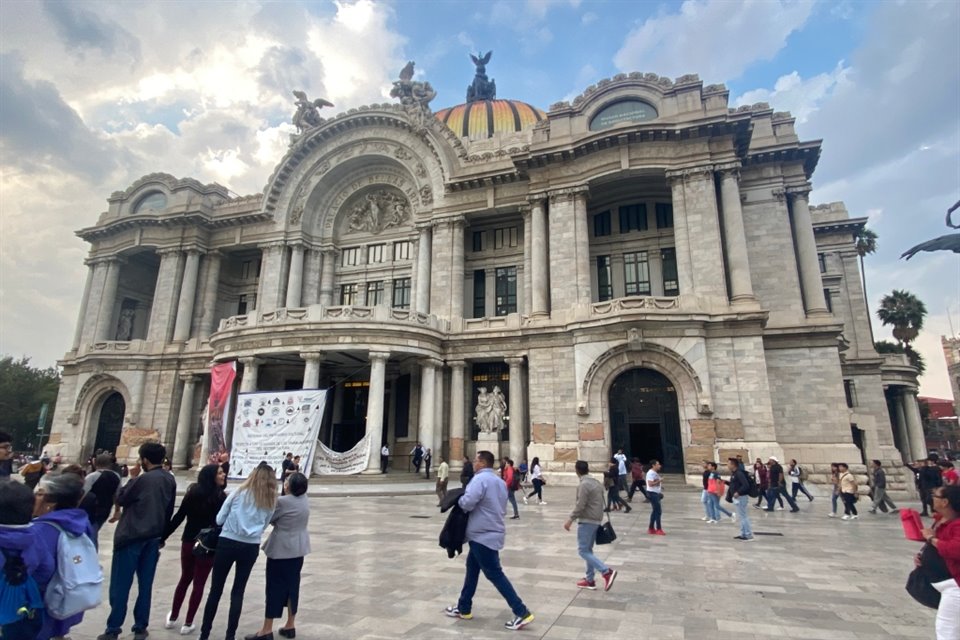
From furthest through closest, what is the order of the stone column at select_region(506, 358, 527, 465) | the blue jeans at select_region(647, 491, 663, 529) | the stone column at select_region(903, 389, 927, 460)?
1. the stone column at select_region(903, 389, 927, 460)
2. the stone column at select_region(506, 358, 527, 465)
3. the blue jeans at select_region(647, 491, 663, 529)

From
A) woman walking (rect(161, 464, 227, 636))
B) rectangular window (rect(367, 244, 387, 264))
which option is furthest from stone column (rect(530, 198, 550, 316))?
woman walking (rect(161, 464, 227, 636))

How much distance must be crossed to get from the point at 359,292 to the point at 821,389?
2778 cm

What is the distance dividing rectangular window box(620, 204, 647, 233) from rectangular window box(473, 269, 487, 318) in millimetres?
9037

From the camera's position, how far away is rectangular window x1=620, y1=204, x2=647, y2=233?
31.2 meters

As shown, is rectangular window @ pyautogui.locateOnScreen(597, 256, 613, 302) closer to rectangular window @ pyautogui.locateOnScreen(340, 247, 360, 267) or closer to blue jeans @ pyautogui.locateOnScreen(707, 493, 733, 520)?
rectangular window @ pyautogui.locateOnScreen(340, 247, 360, 267)

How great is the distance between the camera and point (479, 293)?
33688 millimetres

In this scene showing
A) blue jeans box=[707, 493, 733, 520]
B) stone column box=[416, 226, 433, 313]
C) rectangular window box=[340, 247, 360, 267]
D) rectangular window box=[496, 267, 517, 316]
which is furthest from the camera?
rectangular window box=[340, 247, 360, 267]

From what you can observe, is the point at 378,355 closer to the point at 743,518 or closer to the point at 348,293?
the point at 348,293

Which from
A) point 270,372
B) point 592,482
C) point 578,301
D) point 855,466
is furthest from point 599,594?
point 270,372

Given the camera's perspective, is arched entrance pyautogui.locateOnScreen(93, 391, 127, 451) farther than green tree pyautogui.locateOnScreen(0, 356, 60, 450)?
No

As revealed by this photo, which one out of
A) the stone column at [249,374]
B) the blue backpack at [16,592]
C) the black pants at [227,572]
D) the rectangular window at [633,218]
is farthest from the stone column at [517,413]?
the blue backpack at [16,592]

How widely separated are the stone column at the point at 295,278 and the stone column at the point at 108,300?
14473 millimetres

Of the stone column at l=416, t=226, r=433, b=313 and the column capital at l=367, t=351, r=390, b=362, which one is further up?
the stone column at l=416, t=226, r=433, b=313

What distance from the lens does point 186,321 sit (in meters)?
→ 36.8
